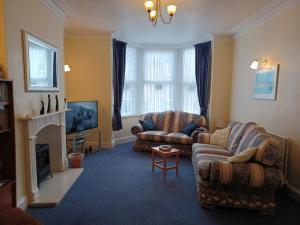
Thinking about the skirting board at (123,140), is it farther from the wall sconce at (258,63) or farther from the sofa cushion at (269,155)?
the sofa cushion at (269,155)

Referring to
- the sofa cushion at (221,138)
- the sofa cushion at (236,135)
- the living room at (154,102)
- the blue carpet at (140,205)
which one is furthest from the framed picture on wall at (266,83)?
the blue carpet at (140,205)

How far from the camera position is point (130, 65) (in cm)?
597

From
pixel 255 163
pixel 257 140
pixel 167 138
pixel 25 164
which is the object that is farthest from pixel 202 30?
pixel 25 164

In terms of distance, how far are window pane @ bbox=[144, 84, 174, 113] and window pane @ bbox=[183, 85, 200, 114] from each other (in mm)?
403

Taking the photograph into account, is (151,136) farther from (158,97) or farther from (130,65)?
(130,65)

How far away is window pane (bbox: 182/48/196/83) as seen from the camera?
19.6 ft

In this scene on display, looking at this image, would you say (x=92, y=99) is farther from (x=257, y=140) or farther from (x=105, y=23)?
(x=257, y=140)

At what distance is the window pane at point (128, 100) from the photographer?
19.5 feet

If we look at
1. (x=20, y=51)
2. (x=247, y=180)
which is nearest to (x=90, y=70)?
(x=20, y=51)

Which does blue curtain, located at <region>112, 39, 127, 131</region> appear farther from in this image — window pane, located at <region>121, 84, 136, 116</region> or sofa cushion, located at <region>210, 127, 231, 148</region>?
sofa cushion, located at <region>210, 127, 231, 148</region>

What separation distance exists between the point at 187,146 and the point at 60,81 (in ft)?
9.31

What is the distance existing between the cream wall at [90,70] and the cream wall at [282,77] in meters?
3.05

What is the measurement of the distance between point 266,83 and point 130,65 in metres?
3.61

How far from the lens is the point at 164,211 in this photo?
8.33ft
